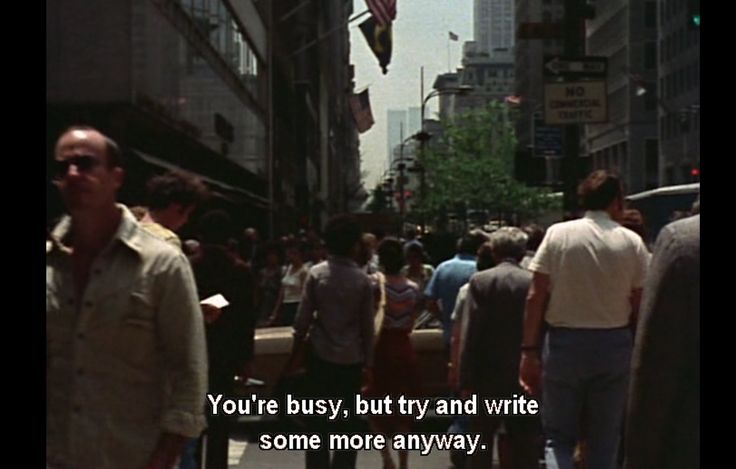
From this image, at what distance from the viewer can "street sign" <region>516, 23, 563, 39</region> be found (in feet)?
33.2

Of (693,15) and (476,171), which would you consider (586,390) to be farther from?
(476,171)

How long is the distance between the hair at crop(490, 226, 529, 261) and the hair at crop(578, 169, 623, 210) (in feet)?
2.04

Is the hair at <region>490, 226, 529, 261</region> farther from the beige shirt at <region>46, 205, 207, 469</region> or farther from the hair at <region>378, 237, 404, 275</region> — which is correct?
the beige shirt at <region>46, 205, 207, 469</region>

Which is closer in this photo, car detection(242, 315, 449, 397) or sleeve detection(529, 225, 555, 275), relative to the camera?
sleeve detection(529, 225, 555, 275)

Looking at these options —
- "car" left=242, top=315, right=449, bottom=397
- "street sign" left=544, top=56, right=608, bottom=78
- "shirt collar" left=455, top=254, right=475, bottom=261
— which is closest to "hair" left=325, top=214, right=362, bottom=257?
"car" left=242, top=315, right=449, bottom=397

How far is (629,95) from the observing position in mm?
21828

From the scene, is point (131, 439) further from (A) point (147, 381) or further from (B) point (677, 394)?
(B) point (677, 394)

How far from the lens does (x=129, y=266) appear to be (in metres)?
3.77

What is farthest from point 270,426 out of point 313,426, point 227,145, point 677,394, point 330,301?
point 227,145

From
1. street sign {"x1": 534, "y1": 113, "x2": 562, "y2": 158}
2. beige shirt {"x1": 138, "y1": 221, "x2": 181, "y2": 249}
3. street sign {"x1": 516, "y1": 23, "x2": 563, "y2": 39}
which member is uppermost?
street sign {"x1": 516, "y1": 23, "x2": 563, "y2": 39}

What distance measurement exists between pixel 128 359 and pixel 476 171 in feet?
101

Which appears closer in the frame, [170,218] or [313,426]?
[170,218]

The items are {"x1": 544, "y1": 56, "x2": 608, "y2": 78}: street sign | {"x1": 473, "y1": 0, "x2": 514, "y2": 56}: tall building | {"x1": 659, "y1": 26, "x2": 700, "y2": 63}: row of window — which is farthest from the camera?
{"x1": 544, "y1": 56, "x2": 608, "y2": 78}: street sign
